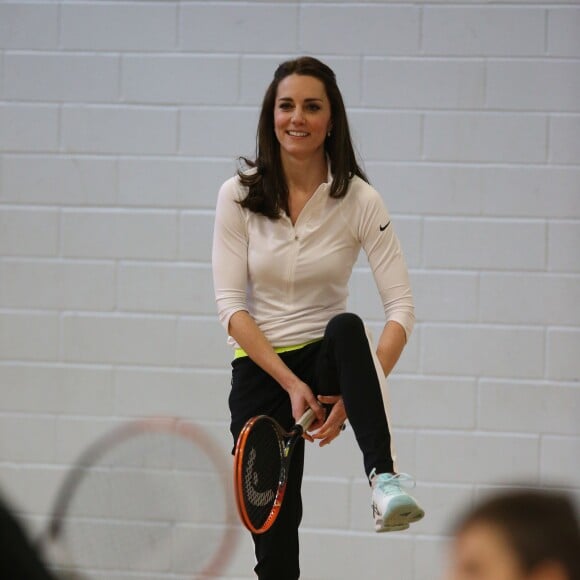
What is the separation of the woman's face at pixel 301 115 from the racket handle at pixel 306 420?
68cm

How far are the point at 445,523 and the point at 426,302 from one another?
0.82 meters

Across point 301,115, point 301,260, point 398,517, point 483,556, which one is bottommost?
point 398,517

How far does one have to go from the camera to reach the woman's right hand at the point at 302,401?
8.59 ft

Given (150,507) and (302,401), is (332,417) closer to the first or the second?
(302,401)

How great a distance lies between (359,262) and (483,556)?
122 inches

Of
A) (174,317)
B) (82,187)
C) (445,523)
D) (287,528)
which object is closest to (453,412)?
(445,523)

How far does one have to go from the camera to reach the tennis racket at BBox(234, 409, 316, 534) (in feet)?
7.89

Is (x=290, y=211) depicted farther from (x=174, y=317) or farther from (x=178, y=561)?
(x=178, y=561)

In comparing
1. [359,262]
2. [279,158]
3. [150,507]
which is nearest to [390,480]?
[279,158]

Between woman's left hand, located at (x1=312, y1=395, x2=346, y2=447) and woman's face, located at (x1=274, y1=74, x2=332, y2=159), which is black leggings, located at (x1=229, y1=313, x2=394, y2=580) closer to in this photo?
woman's left hand, located at (x1=312, y1=395, x2=346, y2=447)

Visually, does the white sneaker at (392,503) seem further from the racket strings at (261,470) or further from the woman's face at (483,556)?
the woman's face at (483,556)

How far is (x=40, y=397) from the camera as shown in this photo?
4.16 meters

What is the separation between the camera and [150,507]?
3.74 metres

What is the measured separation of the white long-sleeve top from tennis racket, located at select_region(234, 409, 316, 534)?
11.5 inches
